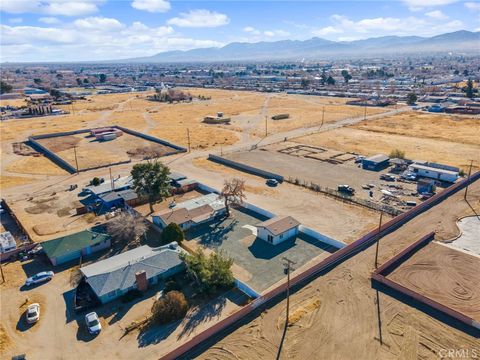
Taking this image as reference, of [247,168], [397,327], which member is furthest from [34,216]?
[397,327]

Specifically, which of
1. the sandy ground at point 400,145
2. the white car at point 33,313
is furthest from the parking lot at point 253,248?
the sandy ground at point 400,145

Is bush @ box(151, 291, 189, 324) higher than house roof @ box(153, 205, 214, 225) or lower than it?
lower

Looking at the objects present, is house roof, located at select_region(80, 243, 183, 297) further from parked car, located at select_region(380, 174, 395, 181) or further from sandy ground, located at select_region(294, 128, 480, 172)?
sandy ground, located at select_region(294, 128, 480, 172)

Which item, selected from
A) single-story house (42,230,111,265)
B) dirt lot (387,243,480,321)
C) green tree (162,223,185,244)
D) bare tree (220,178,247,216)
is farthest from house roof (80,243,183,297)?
dirt lot (387,243,480,321)

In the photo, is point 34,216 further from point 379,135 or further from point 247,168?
point 379,135

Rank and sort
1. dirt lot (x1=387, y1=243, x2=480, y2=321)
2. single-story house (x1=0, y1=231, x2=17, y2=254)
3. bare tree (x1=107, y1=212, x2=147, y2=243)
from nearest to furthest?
1. dirt lot (x1=387, y1=243, x2=480, y2=321)
2. single-story house (x1=0, y1=231, x2=17, y2=254)
3. bare tree (x1=107, y1=212, x2=147, y2=243)

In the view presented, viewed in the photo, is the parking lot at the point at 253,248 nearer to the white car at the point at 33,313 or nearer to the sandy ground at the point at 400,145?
the white car at the point at 33,313

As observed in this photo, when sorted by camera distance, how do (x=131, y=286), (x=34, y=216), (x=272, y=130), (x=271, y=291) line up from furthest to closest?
(x=272, y=130)
(x=34, y=216)
(x=131, y=286)
(x=271, y=291)

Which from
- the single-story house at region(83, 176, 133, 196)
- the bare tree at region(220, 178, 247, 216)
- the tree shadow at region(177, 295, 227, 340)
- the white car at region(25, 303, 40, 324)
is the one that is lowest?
the tree shadow at region(177, 295, 227, 340)
